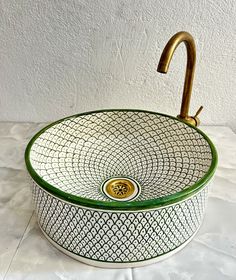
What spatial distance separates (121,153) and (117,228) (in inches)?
11.6

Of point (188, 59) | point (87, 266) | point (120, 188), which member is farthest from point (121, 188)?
point (188, 59)

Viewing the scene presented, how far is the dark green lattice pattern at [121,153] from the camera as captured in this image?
599 mm

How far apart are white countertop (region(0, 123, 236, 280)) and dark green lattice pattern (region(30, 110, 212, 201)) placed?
86mm

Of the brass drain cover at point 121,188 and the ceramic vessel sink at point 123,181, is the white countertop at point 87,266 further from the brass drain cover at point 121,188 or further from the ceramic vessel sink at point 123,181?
the brass drain cover at point 121,188

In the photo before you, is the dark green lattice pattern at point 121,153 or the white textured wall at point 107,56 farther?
the white textured wall at point 107,56

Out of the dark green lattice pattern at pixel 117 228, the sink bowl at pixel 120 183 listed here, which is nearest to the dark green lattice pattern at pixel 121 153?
the sink bowl at pixel 120 183

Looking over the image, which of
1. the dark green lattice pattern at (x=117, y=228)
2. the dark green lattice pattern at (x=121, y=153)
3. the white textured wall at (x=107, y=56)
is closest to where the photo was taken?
the dark green lattice pattern at (x=117, y=228)

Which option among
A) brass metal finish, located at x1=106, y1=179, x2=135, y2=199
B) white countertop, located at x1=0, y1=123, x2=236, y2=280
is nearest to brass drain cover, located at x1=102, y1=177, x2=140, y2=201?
brass metal finish, located at x1=106, y1=179, x2=135, y2=199

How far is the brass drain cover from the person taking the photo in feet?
2.01

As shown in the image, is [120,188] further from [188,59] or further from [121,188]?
[188,59]

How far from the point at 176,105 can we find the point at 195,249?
42cm

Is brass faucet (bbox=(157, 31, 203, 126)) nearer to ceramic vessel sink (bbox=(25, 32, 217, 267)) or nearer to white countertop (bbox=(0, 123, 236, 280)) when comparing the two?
ceramic vessel sink (bbox=(25, 32, 217, 267))

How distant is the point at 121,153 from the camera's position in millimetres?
706

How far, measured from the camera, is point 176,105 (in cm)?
83
